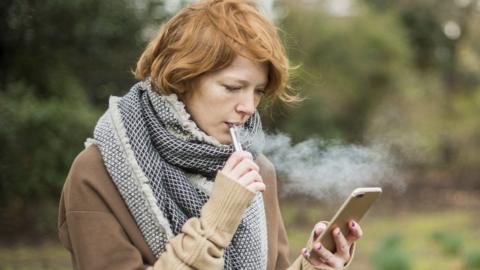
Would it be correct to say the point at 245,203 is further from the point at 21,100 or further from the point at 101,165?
the point at 21,100

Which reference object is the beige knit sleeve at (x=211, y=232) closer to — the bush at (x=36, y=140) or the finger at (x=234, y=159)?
the finger at (x=234, y=159)

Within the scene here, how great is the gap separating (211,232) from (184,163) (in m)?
0.21

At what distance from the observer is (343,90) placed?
39.0 ft

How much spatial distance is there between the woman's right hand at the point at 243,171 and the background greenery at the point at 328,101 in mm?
557

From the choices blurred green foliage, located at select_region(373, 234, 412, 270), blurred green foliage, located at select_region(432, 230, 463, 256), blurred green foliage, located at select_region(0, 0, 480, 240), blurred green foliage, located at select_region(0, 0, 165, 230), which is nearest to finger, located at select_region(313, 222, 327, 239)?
blurred green foliage, located at select_region(0, 0, 480, 240)

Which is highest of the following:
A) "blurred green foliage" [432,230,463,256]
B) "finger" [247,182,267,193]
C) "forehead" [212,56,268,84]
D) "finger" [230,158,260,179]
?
"forehead" [212,56,268,84]

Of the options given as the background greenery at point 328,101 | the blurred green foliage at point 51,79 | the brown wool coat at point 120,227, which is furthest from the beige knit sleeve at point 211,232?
the blurred green foliage at point 51,79

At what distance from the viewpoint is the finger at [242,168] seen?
159 cm

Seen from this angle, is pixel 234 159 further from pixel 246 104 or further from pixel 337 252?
pixel 337 252

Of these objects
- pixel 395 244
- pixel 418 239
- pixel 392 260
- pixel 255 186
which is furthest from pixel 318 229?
pixel 418 239

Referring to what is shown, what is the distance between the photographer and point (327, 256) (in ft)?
5.89

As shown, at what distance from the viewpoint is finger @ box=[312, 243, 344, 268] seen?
70.4 inches

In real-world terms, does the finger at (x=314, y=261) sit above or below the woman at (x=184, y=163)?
below

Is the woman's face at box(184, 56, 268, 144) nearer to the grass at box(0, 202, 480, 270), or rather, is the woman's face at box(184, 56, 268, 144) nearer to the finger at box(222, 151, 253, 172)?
the finger at box(222, 151, 253, 172)
